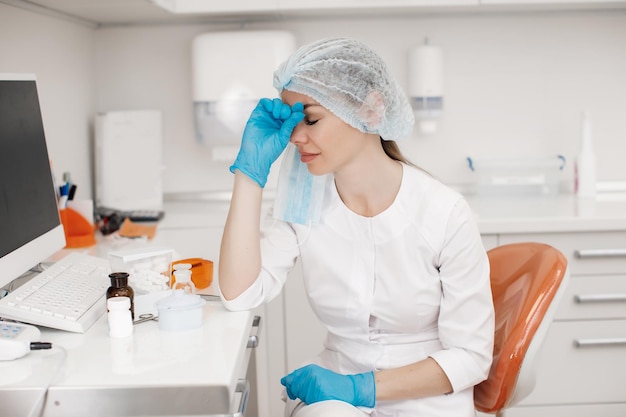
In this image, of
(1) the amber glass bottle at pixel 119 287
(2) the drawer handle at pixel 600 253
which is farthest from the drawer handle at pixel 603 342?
(1) the amber glass bottle at pixel 119 287

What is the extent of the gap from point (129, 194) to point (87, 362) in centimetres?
168

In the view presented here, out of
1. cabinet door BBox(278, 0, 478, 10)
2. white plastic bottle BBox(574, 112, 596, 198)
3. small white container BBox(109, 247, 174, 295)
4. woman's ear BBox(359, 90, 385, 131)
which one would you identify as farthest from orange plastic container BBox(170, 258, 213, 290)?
white plastic bottle BBox(574, 112, 596, 198)

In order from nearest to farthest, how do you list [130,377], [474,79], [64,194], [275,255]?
[130,377] < [275,255] < [64,194] < [474,79]

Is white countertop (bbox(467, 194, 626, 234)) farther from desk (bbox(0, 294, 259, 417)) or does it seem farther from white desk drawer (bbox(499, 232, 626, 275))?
desk (bbox(0, 294, 259, 417))

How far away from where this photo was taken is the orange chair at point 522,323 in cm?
160

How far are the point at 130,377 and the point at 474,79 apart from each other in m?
2.23

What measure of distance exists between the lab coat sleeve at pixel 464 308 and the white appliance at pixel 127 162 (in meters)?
1.54

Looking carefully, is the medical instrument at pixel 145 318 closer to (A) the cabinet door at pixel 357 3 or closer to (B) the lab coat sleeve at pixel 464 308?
(B) the lab coat sleeve at pixel 464 308

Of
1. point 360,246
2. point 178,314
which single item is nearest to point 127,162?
point 360,246

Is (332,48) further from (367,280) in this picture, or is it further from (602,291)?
(602,291)

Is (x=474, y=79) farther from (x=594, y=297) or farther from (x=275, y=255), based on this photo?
(x=275, y=255)

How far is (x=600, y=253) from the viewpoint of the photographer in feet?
8.32

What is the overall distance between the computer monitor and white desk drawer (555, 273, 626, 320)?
5.22ft

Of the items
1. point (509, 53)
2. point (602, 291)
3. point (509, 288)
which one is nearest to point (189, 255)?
point (509, 288)
